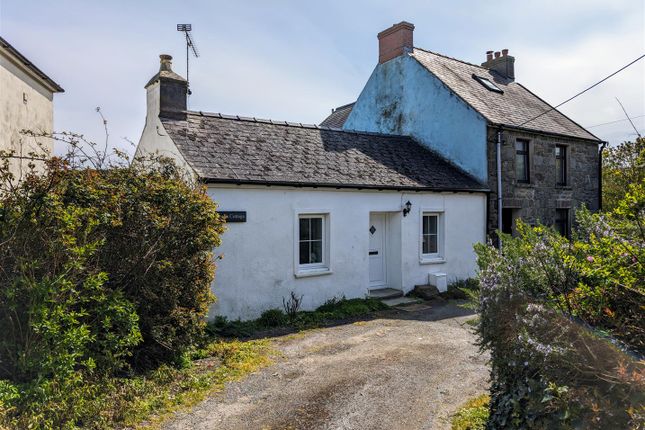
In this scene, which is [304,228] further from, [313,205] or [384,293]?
[384,293]

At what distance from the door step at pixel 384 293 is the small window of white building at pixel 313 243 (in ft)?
5.55

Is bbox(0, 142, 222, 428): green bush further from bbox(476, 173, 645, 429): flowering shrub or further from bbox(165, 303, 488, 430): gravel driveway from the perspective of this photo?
bbox(476, 173, 645, 429): flowering shrub

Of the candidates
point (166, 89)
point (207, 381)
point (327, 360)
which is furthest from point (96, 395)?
point (166, 89)

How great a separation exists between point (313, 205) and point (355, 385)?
16.5 ft

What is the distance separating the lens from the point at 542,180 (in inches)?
596

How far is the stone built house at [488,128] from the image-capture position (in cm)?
1396

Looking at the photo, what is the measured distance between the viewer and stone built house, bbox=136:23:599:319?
30.9 feet

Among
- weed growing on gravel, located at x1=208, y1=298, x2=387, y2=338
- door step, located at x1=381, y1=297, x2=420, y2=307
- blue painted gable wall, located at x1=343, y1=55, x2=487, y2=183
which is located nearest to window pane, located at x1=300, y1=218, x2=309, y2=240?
weed growing on gravel, located at x1=208, y1=298, x2=387, y2=338

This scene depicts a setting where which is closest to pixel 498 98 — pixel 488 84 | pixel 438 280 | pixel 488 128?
pixel 488 84

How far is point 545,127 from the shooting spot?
610 inches

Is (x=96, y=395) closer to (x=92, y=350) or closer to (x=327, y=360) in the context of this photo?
(x=92, y=350)

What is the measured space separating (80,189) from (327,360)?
4393 mm

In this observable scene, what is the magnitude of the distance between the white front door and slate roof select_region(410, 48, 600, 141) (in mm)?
5073

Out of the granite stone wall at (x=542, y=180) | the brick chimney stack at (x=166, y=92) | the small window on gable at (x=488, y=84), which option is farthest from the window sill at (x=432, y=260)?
the small window on gable at (x=488, y=84)
